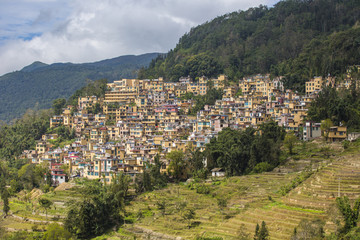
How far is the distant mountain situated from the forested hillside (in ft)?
150

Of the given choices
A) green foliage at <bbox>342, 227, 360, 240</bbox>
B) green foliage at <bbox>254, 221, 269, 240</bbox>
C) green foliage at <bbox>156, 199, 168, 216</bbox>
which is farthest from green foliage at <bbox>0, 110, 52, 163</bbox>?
green foliage at <bbox>342, 227, 360, 240</bbox>

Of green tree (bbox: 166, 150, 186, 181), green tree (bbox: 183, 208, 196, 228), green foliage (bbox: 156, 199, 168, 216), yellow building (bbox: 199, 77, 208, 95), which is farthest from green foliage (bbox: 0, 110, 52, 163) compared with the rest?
green tree (bbox: 183, 208, 196, 228)

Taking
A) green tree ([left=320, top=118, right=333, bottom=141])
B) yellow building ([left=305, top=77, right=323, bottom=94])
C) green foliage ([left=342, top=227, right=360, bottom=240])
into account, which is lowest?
green foliage ([left=342, top=227, right=360, bottom=240])

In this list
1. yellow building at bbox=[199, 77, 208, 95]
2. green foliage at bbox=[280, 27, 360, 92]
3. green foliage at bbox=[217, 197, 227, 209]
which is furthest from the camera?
yellow building at bbox=[199, 77, 208, 95]

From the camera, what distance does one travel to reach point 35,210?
103 ft

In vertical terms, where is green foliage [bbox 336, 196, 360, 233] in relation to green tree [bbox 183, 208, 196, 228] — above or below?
above

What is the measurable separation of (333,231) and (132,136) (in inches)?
1113

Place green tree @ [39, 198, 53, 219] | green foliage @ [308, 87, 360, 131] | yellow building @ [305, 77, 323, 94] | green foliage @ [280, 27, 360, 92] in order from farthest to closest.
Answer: green foliage @ [280, 27, 360, 92]
yellow building @ [305, 77, 323, 94]
green foliage @ [308, 87, 360, 131]
green tree @ [39, 198, 53, 219]

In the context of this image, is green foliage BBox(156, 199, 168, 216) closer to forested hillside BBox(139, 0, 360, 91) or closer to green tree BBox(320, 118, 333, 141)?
green tree BBox(320, 118, 333, 141)

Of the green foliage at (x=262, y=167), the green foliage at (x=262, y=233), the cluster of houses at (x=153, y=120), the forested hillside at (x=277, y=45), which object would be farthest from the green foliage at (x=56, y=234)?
the forested hillside at (x=277, y=45)

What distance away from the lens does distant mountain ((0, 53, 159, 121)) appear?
12206 centimetres

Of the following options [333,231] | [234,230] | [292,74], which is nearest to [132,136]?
[292,74]

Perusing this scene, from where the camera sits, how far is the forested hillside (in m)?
47.8

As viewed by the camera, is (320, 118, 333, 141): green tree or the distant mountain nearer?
(320, 118, 333, 141): green tree
